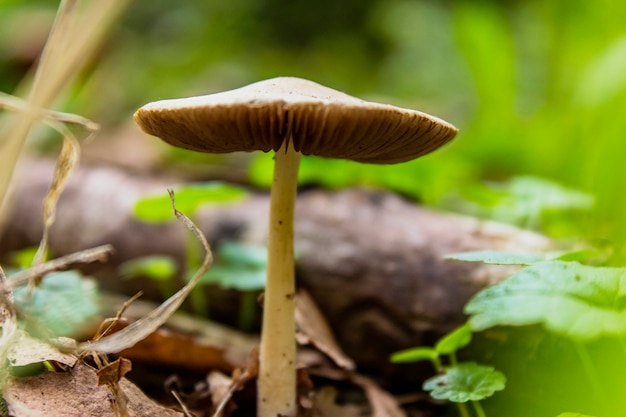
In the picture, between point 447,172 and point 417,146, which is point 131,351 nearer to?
point 417,146

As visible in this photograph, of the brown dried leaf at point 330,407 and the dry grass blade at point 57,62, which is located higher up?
the dry grass blade at point 57,62

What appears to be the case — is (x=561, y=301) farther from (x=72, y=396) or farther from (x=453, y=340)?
(x=72, y=396)

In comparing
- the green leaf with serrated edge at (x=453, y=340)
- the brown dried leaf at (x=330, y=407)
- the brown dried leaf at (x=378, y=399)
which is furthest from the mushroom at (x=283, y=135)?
the green leaf with serrated edge at (x=453, y=340)

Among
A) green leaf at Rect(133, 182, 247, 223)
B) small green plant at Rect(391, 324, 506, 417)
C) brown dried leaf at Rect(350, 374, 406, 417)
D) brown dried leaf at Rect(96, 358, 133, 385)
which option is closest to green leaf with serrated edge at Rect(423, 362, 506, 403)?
small green plant at Rect(391, 324, 506, 417)

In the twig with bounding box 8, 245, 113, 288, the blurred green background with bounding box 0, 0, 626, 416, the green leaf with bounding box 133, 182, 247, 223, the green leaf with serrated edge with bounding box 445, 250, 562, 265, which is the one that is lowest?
the twig with bounding box 8, 245, 113, 288

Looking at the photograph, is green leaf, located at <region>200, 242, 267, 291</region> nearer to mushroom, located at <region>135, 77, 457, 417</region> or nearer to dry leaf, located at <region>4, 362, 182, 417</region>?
mushroom, located at <region>135, 77, 457, 417</region>

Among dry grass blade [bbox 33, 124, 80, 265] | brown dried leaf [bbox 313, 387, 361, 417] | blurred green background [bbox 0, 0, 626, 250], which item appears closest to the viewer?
dry grass blade [bbox 33, 124, 80, 265]

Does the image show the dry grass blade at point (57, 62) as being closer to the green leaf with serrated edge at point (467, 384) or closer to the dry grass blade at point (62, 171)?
the dry grass blade at point (62, 171)

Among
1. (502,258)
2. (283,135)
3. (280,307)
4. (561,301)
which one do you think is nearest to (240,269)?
(280,307)
